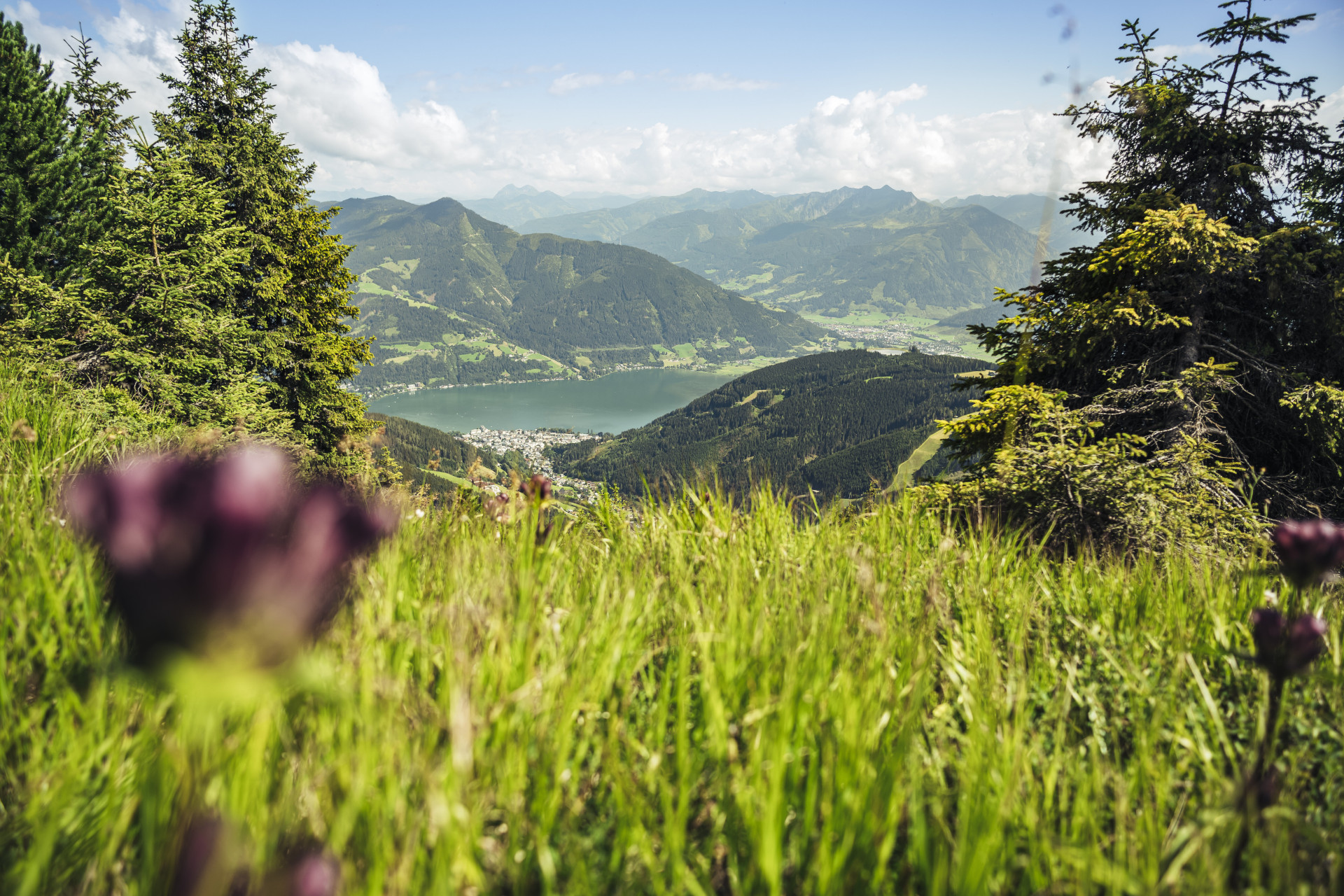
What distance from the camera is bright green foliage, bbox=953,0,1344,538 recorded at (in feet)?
31.8

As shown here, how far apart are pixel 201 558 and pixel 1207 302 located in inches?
568

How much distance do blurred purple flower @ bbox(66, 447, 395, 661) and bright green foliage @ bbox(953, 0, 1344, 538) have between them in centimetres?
1046

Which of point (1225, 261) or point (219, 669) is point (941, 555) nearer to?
point (219, 669)

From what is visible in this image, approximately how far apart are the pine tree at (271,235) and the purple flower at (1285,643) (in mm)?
20054

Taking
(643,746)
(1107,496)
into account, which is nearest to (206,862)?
(643,746)

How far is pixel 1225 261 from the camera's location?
32.4ft

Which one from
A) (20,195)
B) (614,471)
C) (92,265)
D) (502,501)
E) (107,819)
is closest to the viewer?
(107,819)

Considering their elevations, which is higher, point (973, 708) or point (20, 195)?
point (20, 195)

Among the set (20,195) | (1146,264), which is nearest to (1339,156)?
(1146,264)

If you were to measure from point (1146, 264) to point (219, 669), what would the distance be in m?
13.1

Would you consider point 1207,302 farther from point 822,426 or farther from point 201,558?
point 822,426

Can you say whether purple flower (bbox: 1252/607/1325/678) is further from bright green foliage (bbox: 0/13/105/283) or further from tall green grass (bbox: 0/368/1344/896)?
bright green foliage (bbox: 0/13/105/283)

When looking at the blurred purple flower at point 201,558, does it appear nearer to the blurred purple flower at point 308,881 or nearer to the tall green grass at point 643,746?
the tall green grass at point 643,746

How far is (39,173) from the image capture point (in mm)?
19359
